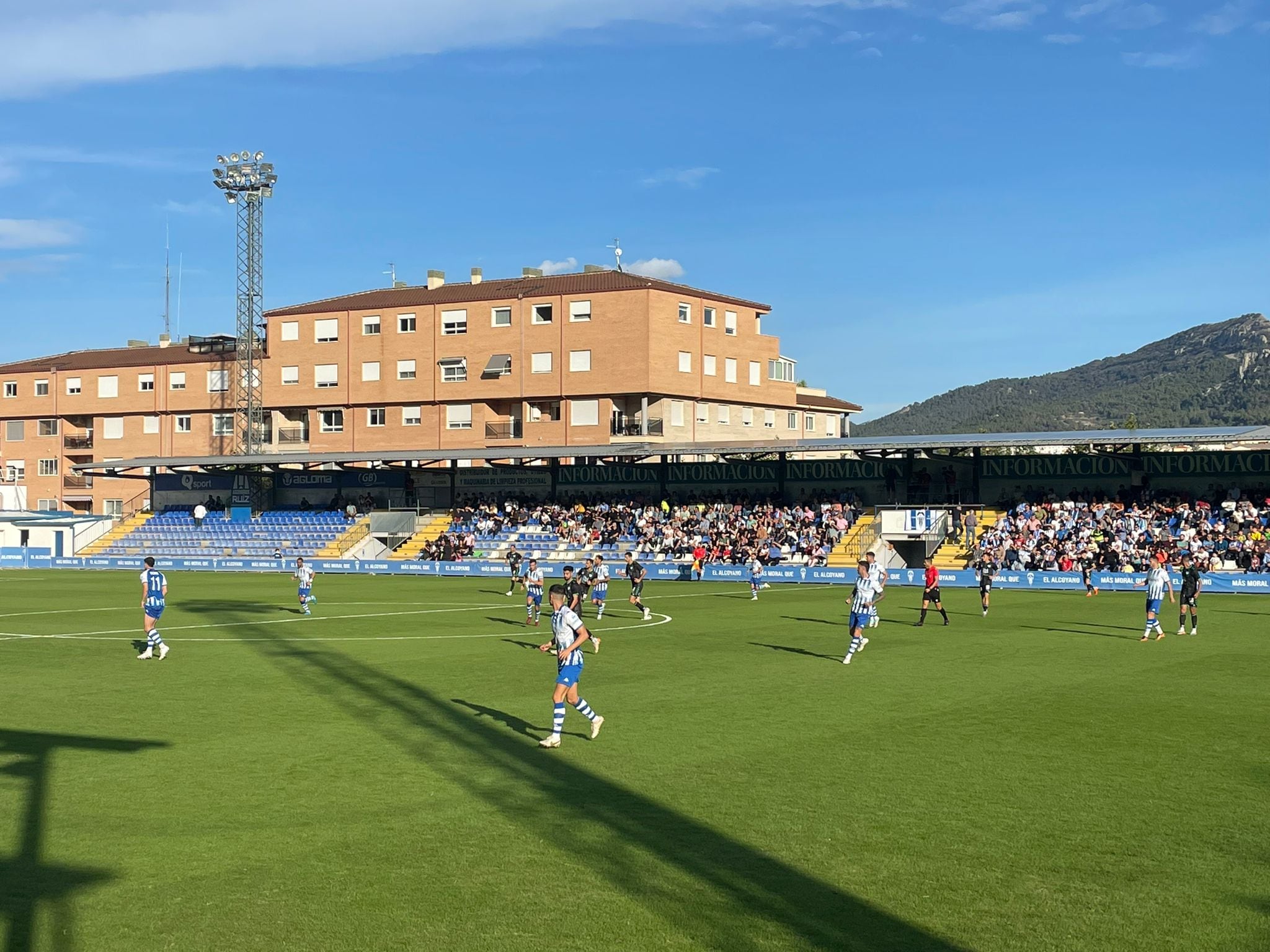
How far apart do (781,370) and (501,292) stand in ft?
76.2

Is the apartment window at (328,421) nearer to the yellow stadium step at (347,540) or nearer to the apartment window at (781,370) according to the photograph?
the yellow stadium step at (347,540)

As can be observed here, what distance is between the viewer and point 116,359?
99.6 metres

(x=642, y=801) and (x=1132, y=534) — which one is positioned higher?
(x=1132, y=534)

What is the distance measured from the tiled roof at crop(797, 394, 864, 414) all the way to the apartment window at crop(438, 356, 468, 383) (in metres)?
33.2

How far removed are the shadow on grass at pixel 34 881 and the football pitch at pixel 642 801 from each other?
40 millimetres

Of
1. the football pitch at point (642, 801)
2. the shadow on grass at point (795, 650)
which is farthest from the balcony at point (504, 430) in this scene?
the football pitch at point (642, 801)

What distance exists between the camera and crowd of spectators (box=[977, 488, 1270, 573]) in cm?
4978

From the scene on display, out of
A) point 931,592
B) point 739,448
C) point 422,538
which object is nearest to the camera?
point 931,592

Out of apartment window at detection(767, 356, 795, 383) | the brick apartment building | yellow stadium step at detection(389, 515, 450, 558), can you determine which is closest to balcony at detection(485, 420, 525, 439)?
the brick apartment building

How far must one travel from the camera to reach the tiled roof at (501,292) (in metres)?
81.6

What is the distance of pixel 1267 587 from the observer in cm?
4603

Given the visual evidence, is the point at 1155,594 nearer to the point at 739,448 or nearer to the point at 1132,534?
the point at 1132,534

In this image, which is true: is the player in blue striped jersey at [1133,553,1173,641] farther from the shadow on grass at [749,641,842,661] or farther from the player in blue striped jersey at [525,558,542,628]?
the player in blue striped jersey at [525,558,542,628]

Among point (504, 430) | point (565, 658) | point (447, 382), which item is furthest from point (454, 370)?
point (565, 658)
